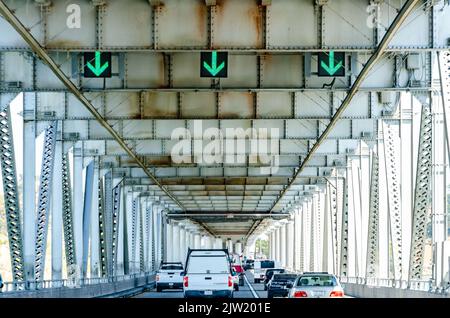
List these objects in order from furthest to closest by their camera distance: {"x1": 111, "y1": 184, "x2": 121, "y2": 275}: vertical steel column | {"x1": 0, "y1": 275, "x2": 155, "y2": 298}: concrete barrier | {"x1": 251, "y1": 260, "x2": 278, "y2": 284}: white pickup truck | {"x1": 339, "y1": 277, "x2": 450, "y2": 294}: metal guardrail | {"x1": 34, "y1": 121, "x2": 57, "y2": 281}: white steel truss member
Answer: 1. {"x1": 251, "y1": 260, "x2": 278, "y2": 284}: white pickup truck
2. {"x1": 111, "y1": 184, "x2": 121, "y2": 275}: vertical steel column
3. {"x1": 34, "y1": 121, "x2": 57, "y2": 281}: white steel truss member
4. {"x1": 0, "y1": 275, "x2": 155, "y2": 298}: concrete barrier
5. {"x1": 339, "y1": 277, "x2": 450, "y2": 294}: metal guardrail

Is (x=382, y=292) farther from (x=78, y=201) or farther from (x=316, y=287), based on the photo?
(x=78, y=201)

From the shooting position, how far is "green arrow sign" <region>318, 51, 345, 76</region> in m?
28.3

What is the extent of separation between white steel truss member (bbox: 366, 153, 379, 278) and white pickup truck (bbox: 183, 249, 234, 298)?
53.2ft

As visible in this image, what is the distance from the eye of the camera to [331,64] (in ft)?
93.4

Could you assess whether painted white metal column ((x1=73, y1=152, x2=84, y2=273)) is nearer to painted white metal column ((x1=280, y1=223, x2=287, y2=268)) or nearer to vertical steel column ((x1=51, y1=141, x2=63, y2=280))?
vertical steel column ((x1=51, y1=141, x2=63, y2=280))

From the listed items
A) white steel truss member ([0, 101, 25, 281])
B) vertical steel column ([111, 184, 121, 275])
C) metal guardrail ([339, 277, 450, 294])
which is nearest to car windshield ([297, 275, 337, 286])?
metal guardrail ([339, 277, 450, 294])

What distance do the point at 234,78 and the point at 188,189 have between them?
49963 mm

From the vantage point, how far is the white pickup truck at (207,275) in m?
31.5

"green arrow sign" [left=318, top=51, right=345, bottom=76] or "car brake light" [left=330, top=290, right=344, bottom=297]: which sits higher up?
"green arrow sign" [left=318, top=51, right=345, bottom=76]

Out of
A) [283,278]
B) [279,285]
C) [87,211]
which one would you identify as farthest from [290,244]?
[279,285]

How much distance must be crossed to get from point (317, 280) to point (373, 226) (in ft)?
78.4

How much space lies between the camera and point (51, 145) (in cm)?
4134

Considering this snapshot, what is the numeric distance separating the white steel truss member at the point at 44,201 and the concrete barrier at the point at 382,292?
42.0 ft
